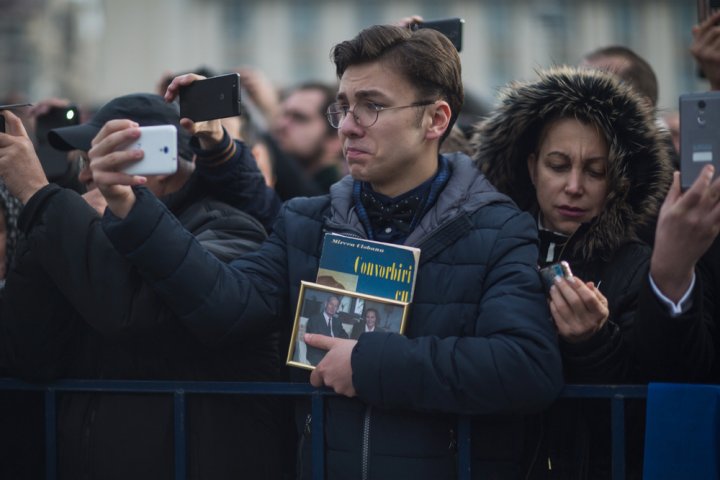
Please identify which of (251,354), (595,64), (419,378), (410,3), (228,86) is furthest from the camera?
(410,3)

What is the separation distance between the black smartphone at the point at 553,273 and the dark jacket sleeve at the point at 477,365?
0.08 meters

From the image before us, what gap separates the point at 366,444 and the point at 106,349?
965 mm

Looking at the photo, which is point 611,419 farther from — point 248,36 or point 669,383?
point 248,36

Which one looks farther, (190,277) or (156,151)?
(190,277)

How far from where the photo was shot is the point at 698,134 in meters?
3.07

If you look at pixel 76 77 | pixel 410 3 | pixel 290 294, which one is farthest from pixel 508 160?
pixel 410 3

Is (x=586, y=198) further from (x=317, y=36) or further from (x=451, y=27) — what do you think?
(x=317, y=36)

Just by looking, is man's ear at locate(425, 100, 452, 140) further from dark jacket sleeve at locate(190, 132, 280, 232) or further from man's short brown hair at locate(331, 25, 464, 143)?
dark jacket sleeve at locate(190, 132, 280, 232)

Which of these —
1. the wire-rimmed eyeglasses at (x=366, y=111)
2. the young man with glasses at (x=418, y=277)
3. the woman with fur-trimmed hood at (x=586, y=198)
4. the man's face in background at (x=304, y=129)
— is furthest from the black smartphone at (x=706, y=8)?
the man's face in background at (x=304, y=129)

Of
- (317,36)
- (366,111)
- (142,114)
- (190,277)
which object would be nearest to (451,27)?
(366,111)

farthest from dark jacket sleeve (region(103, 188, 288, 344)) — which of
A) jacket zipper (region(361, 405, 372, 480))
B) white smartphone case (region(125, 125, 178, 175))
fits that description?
jacket zipper (region(361, 405, 372, 480))

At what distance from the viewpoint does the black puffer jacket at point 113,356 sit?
348cm

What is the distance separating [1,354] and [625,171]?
205 centimetres

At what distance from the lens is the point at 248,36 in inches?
2758
